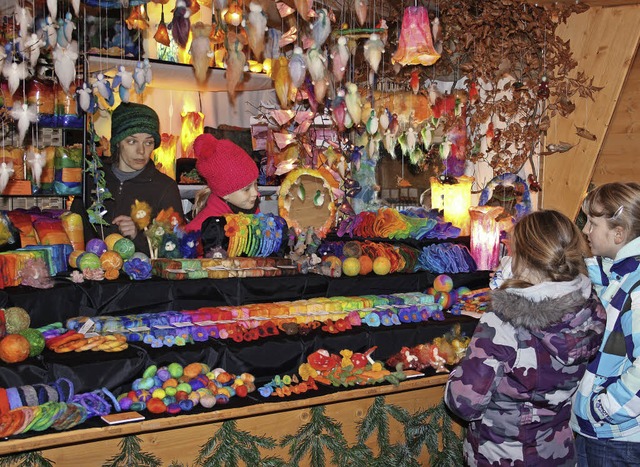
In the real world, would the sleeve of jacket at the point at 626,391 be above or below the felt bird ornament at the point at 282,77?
below

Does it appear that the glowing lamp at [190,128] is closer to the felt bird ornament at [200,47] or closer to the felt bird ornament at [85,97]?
the felt bird ornament at [85,97]

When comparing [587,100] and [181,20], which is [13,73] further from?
[587,100]

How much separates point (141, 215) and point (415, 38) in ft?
5.76

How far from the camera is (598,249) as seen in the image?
2.61 metres

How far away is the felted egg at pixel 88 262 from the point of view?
320 centimetres

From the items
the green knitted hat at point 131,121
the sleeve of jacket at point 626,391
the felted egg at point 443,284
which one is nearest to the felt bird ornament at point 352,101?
the felted egg at point 443,284

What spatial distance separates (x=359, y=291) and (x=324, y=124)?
1.68m

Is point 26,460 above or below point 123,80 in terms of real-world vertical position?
below

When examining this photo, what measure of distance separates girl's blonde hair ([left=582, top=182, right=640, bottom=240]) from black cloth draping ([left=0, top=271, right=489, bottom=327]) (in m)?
1.54

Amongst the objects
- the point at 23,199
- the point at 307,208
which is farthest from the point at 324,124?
the point at 23,199

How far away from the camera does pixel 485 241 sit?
4383 millimetres

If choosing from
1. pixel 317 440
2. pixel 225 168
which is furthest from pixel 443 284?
pixel 225 168

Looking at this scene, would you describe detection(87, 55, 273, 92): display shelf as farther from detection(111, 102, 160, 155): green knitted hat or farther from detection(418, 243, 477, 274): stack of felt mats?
detection(418, 243, 477, 274): stack of felt mats

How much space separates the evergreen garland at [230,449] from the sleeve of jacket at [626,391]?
1337 millimetres
